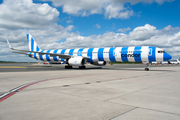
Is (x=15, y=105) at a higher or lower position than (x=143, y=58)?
lower

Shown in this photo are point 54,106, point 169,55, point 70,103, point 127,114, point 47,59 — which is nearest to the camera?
point 127,114

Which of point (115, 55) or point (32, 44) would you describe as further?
point (32, 44)

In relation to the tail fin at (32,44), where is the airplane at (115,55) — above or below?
below

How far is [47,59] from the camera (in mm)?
32906

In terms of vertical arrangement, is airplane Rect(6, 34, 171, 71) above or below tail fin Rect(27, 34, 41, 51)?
below

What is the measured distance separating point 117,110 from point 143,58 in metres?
19.3

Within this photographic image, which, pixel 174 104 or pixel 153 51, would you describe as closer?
pixel 174 104

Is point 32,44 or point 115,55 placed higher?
point 32,44

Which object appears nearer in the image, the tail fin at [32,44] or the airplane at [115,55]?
the airplane at [115,55]

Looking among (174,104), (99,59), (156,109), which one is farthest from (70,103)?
(99,59)

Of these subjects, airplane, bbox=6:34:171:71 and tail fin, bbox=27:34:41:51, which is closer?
airplane, bbox=6:34:171:71

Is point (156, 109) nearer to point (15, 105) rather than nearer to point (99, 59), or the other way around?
point (15, 105)

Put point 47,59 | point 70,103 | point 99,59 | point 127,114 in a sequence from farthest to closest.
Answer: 1. point 47,59
2. point 99,59
3. point 70,103
4. point 127,114

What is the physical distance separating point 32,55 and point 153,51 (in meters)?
26.3
